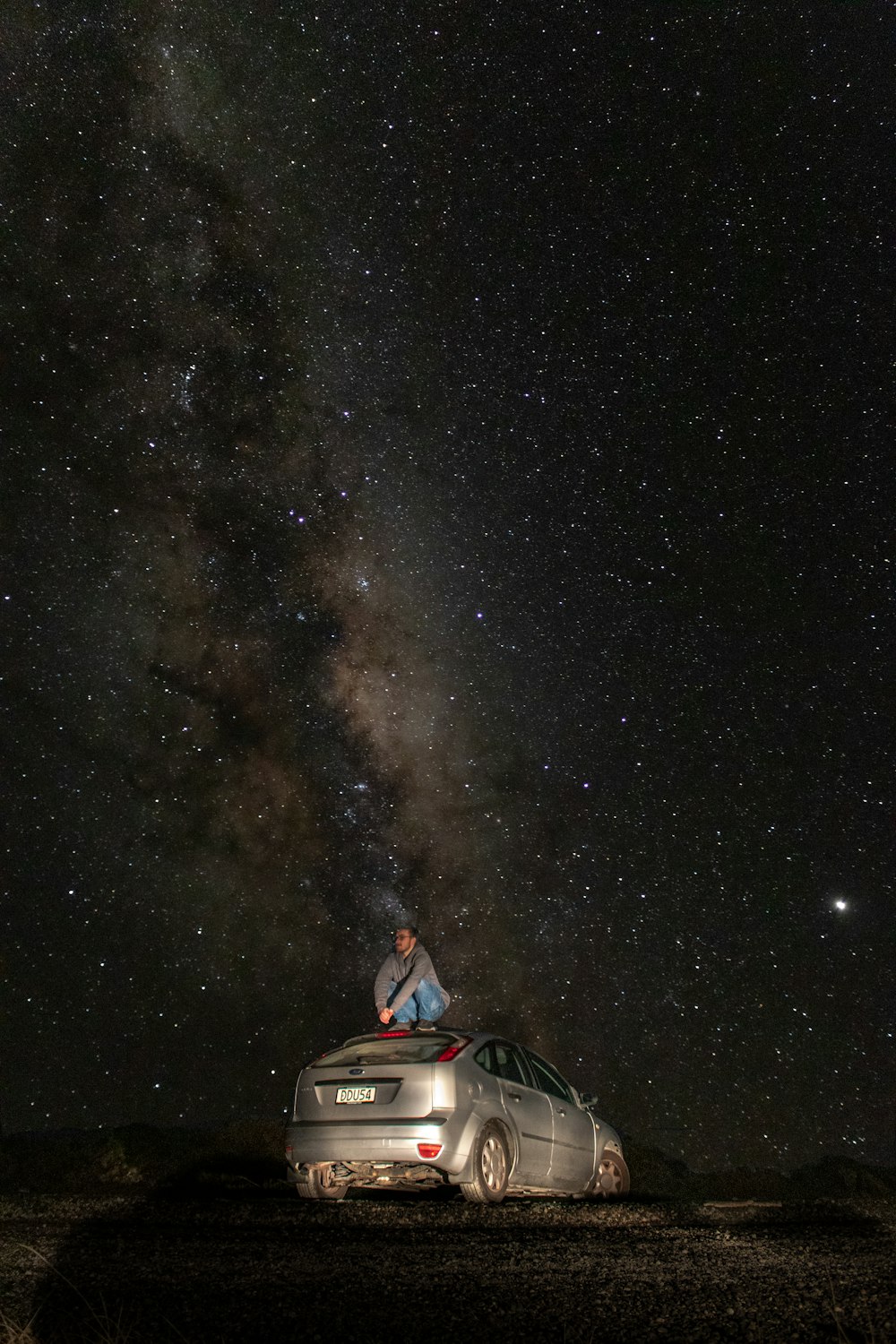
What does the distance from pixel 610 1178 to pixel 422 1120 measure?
149 inches

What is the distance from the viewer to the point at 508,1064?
784 centimetres

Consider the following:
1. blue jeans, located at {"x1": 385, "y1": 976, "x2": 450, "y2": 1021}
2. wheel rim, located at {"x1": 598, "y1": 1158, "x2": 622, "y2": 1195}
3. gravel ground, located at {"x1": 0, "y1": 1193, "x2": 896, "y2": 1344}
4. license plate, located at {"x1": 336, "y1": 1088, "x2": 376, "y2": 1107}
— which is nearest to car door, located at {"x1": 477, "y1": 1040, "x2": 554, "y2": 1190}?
gravel ground, located at {"x1": 0, "y1": 1193, "x2": 896, "y2": 1344}

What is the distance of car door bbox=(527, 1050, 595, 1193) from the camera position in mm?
8242

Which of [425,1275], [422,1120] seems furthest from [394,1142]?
[425,1275]

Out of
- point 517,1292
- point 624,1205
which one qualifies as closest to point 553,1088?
point 624,1205

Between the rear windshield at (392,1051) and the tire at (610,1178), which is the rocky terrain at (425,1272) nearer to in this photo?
the rear windshield at (392,1051)

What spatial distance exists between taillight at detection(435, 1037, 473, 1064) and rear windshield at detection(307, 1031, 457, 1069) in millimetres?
28

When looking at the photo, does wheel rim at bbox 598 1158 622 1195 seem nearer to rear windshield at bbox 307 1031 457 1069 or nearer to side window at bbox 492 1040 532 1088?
side window at bbox 492 1040 532 1088

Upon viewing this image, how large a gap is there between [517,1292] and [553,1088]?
482 centimetres

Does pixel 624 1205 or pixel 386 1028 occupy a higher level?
pixel 386 1028

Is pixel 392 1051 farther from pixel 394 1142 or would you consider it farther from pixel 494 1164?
pixel 494 1164

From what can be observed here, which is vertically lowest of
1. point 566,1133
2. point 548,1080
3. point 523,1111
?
point 566,1133

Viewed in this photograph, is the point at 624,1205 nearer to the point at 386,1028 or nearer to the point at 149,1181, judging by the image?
the point at 386,1028

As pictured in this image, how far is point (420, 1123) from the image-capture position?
670 cm
